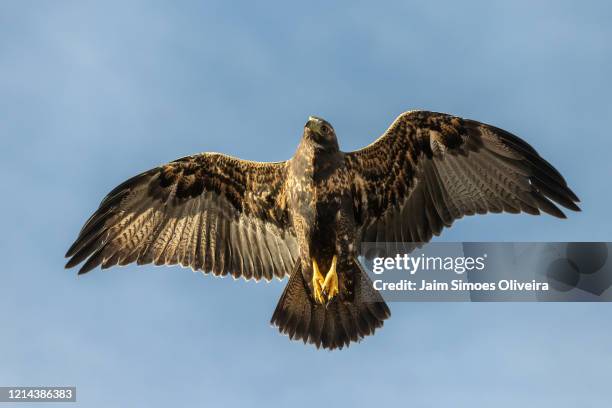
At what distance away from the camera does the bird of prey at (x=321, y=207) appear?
13.7 meters

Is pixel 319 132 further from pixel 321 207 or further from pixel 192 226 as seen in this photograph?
pixel 192 226

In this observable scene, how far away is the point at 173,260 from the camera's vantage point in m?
14.9

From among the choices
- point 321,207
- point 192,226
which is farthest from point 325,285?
point 192,226

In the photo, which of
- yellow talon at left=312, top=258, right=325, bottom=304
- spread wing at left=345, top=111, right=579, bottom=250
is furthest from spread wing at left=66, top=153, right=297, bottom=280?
spread wing at left=345, top=111, right=579, bottom=250

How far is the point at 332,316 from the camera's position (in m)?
13.7

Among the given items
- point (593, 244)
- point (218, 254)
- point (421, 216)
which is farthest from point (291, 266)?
point (593, 244)

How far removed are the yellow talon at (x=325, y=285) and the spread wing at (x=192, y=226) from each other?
0.97m

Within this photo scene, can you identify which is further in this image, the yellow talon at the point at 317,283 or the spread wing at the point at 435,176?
the spread wing at the point at 435,176

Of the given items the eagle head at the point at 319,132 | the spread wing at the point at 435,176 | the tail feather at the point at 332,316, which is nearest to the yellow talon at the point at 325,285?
the tail feather at the point at 332,316

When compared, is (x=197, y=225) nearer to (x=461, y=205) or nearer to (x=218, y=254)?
(x=218, y=254)

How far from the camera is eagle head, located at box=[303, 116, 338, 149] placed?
44.5 ft

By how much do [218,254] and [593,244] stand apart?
545 centimetres

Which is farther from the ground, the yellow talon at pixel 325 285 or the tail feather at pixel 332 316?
the yellow talon at pixel 325 285

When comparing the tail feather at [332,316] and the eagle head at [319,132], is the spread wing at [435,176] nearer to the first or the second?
the eagle head at [319,132]
